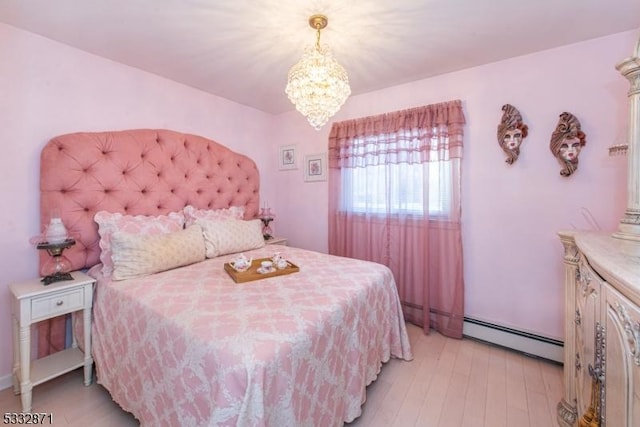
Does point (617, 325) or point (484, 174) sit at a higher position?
point (484, 174)

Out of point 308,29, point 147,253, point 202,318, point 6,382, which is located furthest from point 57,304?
point 308,29

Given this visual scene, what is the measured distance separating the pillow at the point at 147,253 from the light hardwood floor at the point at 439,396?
72 centimetres

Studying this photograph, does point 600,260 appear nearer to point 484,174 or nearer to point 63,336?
point 484,174

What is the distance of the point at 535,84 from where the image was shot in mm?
1863

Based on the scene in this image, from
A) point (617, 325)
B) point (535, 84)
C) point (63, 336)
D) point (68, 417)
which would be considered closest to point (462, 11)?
point (535, 84)

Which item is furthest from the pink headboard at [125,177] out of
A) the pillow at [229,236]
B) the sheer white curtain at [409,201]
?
the sheer white curtain at [409,201]

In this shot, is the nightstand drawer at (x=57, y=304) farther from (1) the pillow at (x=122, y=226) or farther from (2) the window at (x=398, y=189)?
(2) the window at (x=398, y=189)

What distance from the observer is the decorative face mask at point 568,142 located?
1711mm

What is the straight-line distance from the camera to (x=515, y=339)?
1.99 meters

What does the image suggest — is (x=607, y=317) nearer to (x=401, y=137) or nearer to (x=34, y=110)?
(x=401, y=137)

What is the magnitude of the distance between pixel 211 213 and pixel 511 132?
2.48 meters

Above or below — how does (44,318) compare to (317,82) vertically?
below

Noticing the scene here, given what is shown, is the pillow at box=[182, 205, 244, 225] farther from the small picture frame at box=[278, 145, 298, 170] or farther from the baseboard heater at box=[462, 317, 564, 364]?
the baseboard heater at box=[462, 317, 564, 364]

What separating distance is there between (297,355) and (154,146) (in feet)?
6.52
